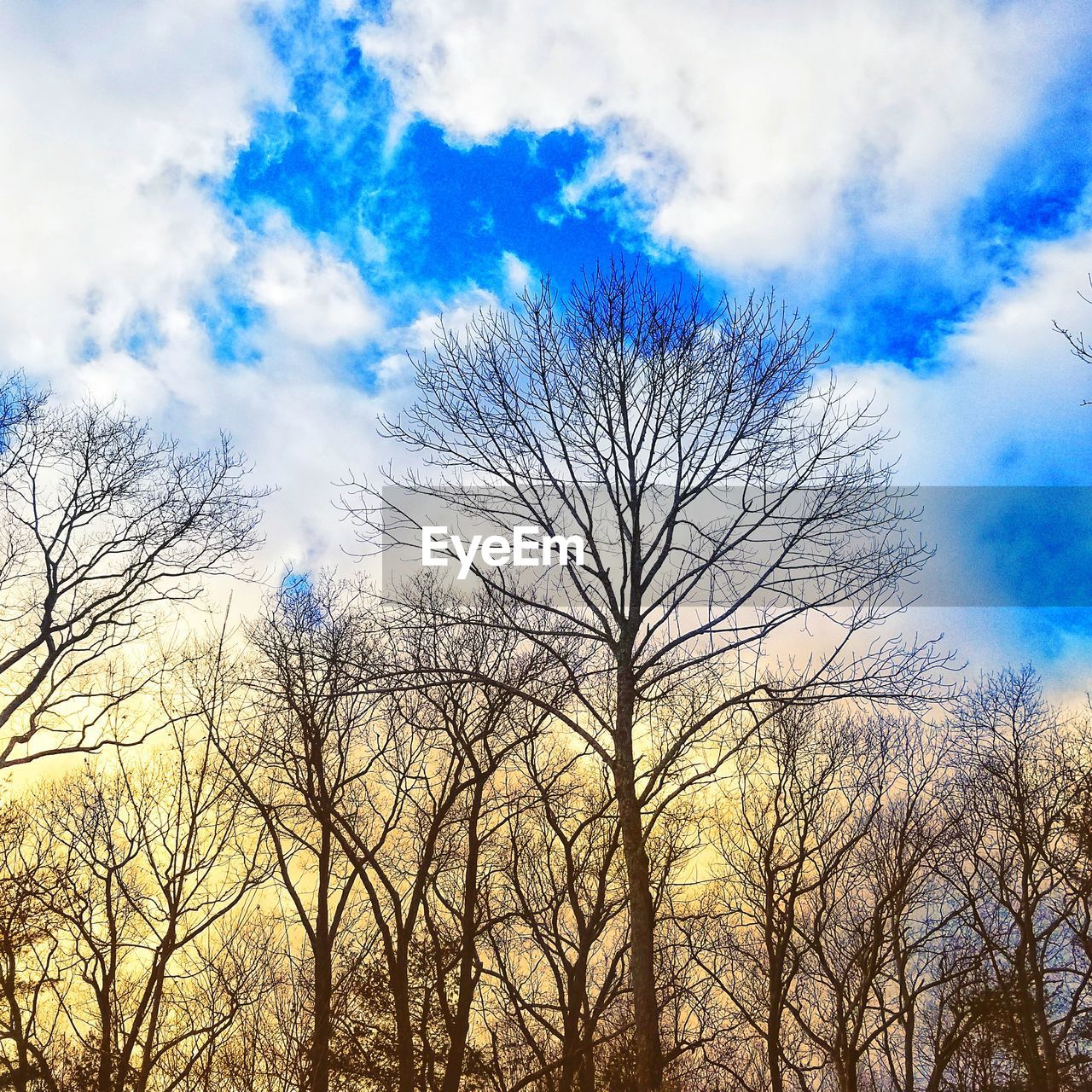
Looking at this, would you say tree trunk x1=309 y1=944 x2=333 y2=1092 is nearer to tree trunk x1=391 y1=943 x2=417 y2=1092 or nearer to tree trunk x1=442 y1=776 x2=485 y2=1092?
tree trunk x1=391 y1=943 x2=417 y2=1092

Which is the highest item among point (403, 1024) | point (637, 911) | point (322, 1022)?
point (637, 911)

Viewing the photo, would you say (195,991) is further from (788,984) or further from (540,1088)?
(788,984)

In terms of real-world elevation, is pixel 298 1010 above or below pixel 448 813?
below

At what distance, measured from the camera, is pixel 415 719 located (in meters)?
18.4

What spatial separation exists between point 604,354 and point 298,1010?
53.0 ft

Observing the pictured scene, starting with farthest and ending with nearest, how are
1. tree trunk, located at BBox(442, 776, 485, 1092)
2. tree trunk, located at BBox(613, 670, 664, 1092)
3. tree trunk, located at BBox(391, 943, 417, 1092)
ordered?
tree trunk, located at BBox(442, 776, 485, 1092) < tree trunk, located at BBox(391, 943, 417, 1092) < tree trunk, located at BBox(613, 670, 664, 1092)

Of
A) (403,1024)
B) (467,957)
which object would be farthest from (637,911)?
(403,1024)

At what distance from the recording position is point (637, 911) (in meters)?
10.1

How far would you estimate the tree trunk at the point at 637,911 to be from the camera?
31.3 ft

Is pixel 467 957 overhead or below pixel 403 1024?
overhead

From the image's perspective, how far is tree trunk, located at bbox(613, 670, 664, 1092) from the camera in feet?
31.3

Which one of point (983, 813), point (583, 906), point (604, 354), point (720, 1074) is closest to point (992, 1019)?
point (983, 813)

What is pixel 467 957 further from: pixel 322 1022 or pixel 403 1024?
pixel 322 1022

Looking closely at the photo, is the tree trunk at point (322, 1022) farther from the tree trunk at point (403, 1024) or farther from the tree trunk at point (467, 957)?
the tree trunk at point (467, 957)
